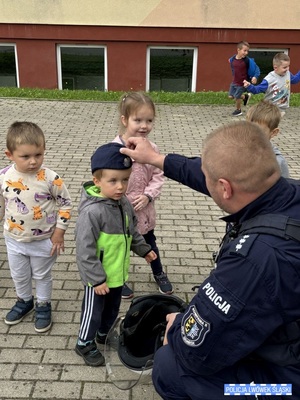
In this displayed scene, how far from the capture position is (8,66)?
14.3 meters

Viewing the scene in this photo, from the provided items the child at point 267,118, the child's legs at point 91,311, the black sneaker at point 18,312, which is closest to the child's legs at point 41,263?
the black sneaker at point 18,312

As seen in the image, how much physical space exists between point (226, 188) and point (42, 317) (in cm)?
191

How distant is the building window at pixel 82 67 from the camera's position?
13.8 m

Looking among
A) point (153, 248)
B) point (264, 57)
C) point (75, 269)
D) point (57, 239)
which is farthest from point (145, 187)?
point (264, 57)

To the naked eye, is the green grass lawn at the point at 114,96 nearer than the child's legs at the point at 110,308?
No

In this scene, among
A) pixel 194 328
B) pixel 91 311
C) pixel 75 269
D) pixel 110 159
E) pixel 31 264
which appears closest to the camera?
pixel 194 328

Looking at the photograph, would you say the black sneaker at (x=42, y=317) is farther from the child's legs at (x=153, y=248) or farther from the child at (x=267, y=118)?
the child at (x=267, y=118)

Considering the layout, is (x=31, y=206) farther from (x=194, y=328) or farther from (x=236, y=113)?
(x=236, y=113)

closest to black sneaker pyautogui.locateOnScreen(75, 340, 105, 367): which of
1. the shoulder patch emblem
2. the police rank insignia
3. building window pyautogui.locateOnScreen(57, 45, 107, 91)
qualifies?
the police rank insignia

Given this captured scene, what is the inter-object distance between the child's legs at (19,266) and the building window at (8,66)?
1253 cm

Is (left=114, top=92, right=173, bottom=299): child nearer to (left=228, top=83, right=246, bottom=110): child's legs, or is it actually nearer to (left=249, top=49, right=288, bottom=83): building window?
(left=228, top=83, right=246, bottom=110): child's legs

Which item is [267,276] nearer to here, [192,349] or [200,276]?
[192,349]

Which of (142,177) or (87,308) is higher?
(142,177)

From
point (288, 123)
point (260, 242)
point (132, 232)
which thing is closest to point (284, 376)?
point (260, 242)
